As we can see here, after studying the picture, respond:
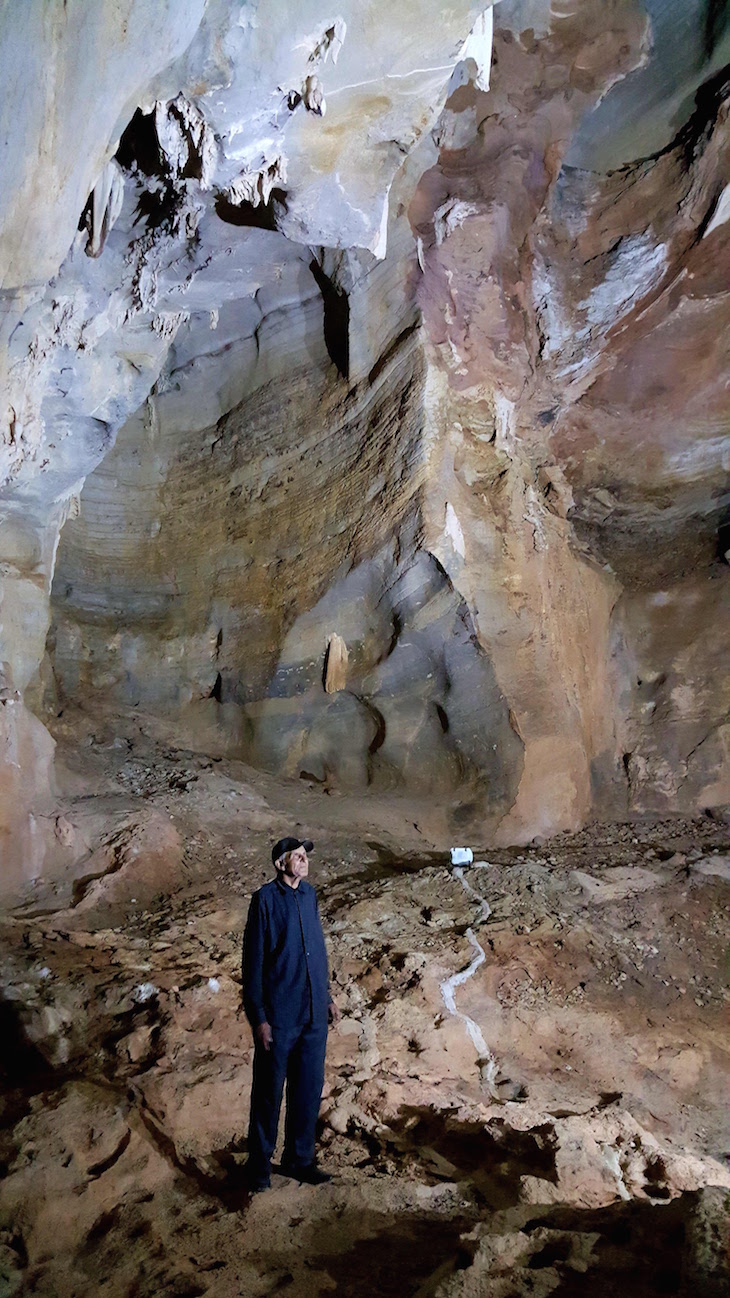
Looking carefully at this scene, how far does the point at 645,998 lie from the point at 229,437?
7930mm

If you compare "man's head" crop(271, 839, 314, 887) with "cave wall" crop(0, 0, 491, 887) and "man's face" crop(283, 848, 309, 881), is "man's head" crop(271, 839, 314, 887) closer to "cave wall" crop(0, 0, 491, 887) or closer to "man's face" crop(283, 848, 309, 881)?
"man's face" crop(283, 848, 309, 881)

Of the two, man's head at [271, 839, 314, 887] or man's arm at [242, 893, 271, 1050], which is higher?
man's head at [271, 839, 314, 887]

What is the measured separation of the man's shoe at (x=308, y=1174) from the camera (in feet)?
9.30

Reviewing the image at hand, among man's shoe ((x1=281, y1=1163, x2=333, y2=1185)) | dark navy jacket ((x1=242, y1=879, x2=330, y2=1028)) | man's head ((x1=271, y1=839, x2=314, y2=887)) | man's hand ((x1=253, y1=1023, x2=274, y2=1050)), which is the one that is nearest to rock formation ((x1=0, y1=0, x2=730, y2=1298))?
man's shoe ((x1=281, y1=1163, x2=333, y2=1185))

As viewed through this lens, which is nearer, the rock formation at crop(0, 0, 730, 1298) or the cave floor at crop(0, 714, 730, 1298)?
the cave floor at crop(0, 714, 730, 1298)

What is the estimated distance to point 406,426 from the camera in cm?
773

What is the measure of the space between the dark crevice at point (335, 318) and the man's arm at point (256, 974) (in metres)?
7.00

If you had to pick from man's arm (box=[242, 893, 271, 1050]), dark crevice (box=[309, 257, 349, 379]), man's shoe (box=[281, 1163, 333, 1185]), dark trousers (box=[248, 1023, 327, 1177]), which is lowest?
man's shoe (box=[281, 1163, 333, 1185])

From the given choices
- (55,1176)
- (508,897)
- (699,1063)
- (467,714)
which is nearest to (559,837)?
(467,714)

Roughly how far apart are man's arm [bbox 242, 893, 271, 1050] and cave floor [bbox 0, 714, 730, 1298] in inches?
22.5

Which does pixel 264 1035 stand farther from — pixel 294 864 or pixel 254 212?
pixel 254 212

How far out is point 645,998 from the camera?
5227mm

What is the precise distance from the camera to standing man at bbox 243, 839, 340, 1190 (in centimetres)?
285

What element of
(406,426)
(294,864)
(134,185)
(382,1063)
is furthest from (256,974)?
(406,426)
